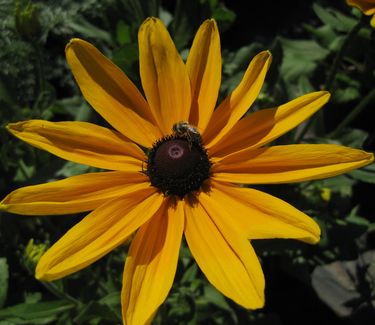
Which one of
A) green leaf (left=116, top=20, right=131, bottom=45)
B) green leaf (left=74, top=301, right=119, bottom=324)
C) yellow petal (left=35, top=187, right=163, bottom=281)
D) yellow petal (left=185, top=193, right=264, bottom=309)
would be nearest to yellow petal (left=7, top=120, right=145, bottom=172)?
yellow petal (left=35, top=187, right=163, bottom=281)

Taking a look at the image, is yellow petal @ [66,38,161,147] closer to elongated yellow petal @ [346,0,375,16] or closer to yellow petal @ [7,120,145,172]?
yellow petal @ [7,120,145,172]

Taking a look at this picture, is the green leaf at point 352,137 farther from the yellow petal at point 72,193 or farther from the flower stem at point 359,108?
the yellow petal at point 72,193

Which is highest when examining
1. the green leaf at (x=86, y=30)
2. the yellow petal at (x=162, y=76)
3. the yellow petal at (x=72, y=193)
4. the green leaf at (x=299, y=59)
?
the green leaf at (x=86, y=30)

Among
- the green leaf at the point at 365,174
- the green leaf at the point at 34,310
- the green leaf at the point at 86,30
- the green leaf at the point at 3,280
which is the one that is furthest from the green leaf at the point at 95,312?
the green leaf at the point at 86,30

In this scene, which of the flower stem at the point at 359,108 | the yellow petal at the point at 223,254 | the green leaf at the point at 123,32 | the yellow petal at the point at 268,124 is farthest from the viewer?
the green leaf at the point at 123,32

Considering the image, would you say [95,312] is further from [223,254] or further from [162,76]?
[162,76]

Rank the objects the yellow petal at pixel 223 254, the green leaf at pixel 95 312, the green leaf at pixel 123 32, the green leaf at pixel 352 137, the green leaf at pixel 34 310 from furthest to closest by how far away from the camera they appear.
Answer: the green leaf at pixel 123 32, the green leaf at pixel 352 137, the green leaf at pixel 34 310, the green leaf at pixel 95 312, the yellow petal at pixel 223 254

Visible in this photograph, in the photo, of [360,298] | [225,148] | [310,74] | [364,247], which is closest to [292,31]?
[310,74]

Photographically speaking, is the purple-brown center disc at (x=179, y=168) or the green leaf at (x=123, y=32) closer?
the purple-brown center disc at (x=179, y=168)
